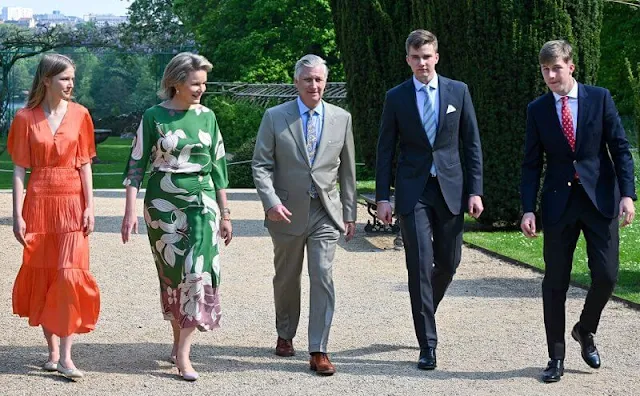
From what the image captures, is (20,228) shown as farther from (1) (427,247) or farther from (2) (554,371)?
(2) (554,371)

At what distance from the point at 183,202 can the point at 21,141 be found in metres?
1.04

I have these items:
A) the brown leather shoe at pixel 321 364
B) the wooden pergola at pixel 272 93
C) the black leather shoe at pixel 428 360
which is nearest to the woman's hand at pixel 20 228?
the brown leather shoe at pixel 321 364

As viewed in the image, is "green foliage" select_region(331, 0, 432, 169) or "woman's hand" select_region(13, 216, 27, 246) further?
"green foliage" select_region(331, 0, 432, 169)

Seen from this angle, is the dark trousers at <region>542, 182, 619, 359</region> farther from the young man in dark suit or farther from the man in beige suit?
the man in beige suit

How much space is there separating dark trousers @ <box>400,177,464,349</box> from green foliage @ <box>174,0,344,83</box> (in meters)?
31.4

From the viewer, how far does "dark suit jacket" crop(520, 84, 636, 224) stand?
720 cm

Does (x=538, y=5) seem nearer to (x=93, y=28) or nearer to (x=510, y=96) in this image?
(x=510, y=96)

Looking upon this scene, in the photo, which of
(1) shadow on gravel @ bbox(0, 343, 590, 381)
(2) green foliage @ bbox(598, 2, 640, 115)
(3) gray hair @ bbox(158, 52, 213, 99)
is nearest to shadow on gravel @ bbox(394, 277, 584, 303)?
(1) shadow on gravel @ bbox(0, 343, 590, 381)

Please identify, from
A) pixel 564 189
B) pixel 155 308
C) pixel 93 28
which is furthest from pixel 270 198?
pixel 93 28

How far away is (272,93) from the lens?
32.0 m

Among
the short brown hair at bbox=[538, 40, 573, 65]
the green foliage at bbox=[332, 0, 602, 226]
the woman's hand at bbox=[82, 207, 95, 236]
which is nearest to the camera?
the short brown hair at bbox=[538, 40, 573, 65]

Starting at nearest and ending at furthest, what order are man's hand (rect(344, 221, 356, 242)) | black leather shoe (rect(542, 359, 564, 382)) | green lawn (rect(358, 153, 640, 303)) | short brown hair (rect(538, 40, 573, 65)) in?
short brown hair (rect(538, 40, 573, 65)) < black leather shoe (rect(542, 359, 564, 382)) < man's hand (rect(344, 221, 356, 242)) < green lawn (rect(358, 153, 640, 303))

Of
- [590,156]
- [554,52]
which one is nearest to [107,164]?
[590,156]

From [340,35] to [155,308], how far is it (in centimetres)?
942
